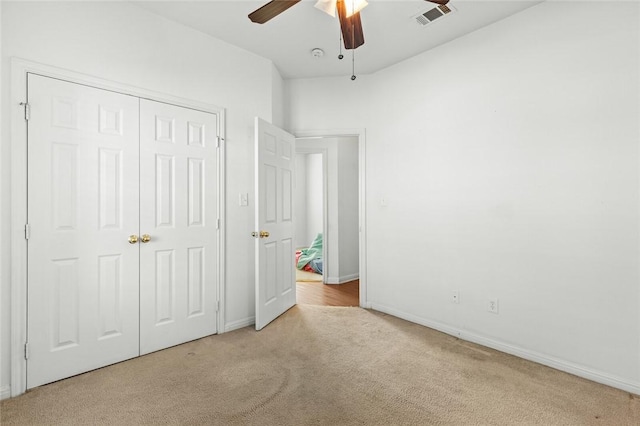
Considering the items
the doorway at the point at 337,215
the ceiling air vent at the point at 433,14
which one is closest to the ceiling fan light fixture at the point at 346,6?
the ceiling air vent at the point at 433,14

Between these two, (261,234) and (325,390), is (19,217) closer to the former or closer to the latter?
(261,234)

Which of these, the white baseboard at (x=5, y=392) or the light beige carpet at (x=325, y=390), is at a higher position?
the white baseboard at (x=5, y=392)

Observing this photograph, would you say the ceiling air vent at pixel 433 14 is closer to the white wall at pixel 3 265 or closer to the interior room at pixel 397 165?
the interior room at pixel 397 165

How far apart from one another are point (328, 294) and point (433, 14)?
327cm

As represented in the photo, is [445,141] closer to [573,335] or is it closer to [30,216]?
[573,335]

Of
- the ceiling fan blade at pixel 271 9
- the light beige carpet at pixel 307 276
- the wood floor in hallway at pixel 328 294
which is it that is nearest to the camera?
the ceiling fan blade at pixel 271 9

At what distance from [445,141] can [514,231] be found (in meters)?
0.99

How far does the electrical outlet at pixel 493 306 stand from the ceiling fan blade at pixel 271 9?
2.59 metres

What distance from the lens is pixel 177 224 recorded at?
2.62 meters

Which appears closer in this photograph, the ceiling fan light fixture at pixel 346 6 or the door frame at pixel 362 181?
the ceiling fan light fixture at pixel 346 6

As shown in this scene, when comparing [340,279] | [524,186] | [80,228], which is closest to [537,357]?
[524,186]

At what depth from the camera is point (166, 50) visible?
8.39 feet

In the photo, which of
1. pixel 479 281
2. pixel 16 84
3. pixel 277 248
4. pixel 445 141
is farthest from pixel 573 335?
pixel 16 84

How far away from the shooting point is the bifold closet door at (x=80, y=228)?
2006mm
